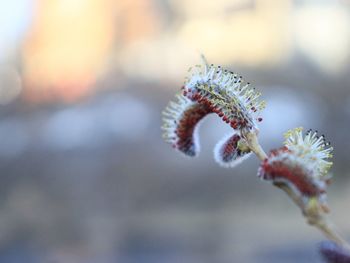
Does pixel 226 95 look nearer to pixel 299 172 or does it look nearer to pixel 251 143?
pixel 251 143

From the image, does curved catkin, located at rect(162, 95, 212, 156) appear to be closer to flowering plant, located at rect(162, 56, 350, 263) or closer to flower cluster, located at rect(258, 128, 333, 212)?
flowering plant, located at rect(162, 56, 350, 263)

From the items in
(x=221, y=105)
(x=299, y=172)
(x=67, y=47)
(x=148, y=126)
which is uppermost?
(x=67, y=47)

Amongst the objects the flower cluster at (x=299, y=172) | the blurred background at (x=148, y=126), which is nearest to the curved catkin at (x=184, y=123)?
the flower cluster at (x=299, y=172)

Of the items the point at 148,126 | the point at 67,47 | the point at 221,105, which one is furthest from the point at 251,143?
the point at 67,47

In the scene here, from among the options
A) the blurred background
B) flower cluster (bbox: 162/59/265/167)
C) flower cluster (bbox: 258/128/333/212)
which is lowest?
flower cluster (bbox: 258/128/333/212)

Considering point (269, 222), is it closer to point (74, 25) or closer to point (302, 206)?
point (74, 25)

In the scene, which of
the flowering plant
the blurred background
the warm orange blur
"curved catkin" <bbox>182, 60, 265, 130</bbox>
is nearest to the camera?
the flowering plant

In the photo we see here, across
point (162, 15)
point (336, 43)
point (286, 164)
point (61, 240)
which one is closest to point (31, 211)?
point (61, 240)

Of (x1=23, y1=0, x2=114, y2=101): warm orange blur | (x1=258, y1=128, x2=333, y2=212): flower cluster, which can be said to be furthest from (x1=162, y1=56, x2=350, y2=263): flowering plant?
(x1=23, y1=0, x2=114, y2=101): warm orange blur
